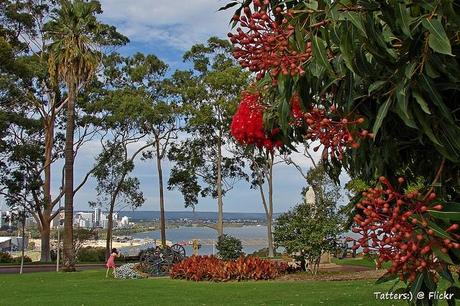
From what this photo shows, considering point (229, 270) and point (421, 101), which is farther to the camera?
point (229, 270)

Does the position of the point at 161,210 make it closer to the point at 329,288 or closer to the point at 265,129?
the point at 329,288

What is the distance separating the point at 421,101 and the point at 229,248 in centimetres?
1978

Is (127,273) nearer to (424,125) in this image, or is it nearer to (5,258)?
(424,125)

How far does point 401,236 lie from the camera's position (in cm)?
160

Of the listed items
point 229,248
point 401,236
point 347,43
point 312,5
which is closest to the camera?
point 401,236

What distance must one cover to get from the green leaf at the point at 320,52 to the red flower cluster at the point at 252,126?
3.17 ft

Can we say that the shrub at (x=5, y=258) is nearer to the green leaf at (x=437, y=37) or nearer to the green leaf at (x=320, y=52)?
the green leaf at (x=320, y=52)

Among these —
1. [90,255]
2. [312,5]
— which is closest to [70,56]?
[90,255]

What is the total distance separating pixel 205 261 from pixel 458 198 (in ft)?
56.3

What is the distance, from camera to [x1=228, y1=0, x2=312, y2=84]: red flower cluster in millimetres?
1848

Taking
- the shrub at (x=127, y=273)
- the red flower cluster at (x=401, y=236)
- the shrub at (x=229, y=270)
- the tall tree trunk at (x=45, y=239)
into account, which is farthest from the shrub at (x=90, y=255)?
the red flower cluster at (x=401, y=236)

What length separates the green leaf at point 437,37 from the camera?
161cm

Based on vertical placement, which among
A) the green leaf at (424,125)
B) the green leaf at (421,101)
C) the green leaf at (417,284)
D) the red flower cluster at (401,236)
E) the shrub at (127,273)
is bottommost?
the shrub at (127,273)

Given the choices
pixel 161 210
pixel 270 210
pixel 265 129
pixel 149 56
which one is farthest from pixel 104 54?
pixel 265 129
